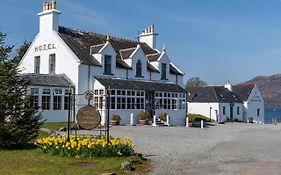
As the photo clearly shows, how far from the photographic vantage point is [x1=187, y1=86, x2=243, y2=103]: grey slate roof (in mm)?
61719

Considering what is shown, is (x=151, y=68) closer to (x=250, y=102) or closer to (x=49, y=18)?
(x=49, y=18)

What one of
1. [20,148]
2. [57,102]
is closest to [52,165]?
[20,148]

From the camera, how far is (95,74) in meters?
37.8

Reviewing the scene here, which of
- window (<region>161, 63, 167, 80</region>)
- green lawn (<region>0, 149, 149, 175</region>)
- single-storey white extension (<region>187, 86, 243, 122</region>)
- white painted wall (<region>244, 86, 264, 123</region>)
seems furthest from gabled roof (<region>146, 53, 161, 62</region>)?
green lawn (<region>0, 149, 149, 175</region>)

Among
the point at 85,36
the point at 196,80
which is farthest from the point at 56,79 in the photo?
the point at 196,80

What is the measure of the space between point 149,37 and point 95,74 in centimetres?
1457

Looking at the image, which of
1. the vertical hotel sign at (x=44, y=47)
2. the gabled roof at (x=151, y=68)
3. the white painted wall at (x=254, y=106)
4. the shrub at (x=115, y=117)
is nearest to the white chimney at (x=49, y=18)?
the vertical hotel sign at (x=44, y=47)

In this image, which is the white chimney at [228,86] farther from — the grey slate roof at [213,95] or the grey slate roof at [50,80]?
the grey slate roof at [50,80]

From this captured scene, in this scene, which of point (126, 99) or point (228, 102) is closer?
point (126, 99)

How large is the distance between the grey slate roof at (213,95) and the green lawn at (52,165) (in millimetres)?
47149

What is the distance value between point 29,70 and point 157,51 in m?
15.6

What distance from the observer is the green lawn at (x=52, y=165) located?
1281 centimetres

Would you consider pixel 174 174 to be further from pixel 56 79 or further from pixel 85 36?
pixel 85 36

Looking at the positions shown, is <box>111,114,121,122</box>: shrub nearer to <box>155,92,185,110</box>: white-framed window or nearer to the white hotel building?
the white hotel building
